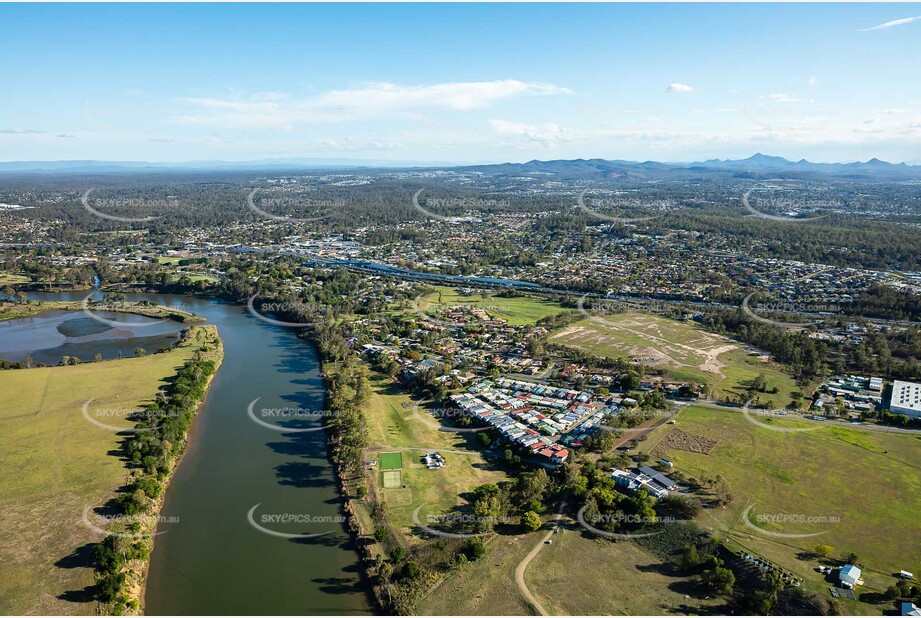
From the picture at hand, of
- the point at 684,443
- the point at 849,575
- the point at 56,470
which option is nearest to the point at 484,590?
the point at 849,575

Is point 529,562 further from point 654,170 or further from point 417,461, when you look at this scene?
point 654,170

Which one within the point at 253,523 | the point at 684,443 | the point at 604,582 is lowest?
the point at 604,582

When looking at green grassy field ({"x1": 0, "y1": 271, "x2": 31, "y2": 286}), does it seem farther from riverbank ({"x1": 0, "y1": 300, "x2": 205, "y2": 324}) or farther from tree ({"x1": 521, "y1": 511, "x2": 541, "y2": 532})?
tree ({"x1": 521, "y1": 511, "x2": 541, "y2": 532})

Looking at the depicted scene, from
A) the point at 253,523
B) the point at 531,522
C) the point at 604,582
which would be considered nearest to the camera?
the point at 604,582

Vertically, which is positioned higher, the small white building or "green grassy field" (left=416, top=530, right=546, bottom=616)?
the small white building

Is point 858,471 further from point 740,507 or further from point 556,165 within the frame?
point 556,165

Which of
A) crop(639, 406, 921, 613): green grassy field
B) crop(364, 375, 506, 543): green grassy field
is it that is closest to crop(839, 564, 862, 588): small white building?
crop(639, 406, 921, 613): green grassy field

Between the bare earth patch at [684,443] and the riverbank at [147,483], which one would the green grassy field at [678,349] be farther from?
the riverbank at [147,483]
